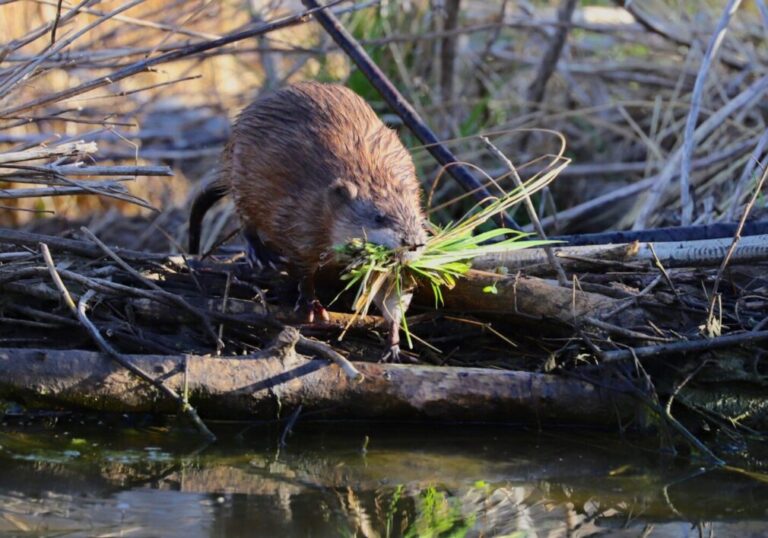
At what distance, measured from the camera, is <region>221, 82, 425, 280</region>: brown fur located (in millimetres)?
3908

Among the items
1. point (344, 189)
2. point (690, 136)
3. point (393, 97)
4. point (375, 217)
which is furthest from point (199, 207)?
point (690, 136)

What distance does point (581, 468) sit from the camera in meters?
3.27

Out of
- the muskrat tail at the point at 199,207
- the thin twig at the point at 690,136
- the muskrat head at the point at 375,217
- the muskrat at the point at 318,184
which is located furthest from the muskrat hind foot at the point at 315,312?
the thin twig at the point at 690,136

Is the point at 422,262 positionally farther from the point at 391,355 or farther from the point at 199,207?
the point at 199,207

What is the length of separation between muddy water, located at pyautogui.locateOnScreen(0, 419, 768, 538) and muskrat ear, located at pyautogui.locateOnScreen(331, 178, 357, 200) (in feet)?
2.68

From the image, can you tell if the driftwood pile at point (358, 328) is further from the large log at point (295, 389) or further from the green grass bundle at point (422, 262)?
the green grass bundle at point (422, 262)

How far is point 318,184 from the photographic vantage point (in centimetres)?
410

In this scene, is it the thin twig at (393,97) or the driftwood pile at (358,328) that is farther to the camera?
the thin twig at (393,97)

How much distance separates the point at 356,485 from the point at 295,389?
0.57 m

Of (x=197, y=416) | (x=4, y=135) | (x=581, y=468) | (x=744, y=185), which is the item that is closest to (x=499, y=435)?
(x=581, y=468)

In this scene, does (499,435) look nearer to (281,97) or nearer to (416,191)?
(416,191)

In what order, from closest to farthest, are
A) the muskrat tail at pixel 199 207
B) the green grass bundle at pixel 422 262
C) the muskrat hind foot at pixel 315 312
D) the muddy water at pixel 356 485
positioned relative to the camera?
the muddy water at pixel 356 485, the green grass bundle at pixel 422 262, the muskrat hind foot at pixel 315 312, the muskrat tail at pixel 199 207

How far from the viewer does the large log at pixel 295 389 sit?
3457 millimetres

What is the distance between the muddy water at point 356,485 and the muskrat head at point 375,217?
624 mm
